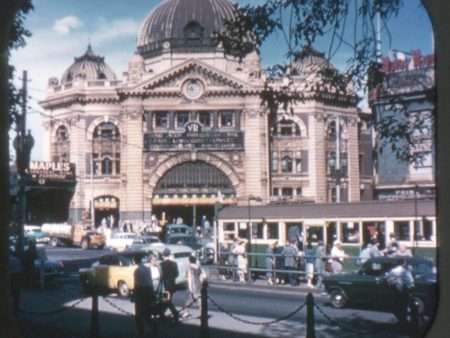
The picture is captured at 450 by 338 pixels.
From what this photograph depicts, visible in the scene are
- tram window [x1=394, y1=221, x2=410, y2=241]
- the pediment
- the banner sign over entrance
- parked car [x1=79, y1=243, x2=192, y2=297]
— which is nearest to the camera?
parked car [x1=79, y1=243, x2=192, y2=297]

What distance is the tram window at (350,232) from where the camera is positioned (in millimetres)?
15391

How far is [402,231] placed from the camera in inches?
484

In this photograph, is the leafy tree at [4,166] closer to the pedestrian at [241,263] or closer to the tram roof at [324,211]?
the pedestrian at [241,263]

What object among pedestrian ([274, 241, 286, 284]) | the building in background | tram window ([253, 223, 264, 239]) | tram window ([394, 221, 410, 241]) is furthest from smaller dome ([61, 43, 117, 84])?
tram window ([253, 223, 264, 239])

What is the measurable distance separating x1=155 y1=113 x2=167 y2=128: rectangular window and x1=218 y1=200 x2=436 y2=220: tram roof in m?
5.13

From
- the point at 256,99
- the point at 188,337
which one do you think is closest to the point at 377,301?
the point at 188,337

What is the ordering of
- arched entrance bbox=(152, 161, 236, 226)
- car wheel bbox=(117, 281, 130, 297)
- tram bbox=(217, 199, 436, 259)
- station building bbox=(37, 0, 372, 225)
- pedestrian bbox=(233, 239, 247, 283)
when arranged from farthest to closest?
1. arched entrance bbox=(152, 161, 236, 226)
2. pedestrian bbox=(233, 239, 247, 283)
3. tram bbox=(217, 199, 436, 259)
4. car wheel bbox=(117, 281, 130, 297)
5. station building bbox=(37, 0, 372, 225)

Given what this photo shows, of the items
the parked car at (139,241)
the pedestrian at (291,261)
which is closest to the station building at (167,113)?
the parked car at (139,241)

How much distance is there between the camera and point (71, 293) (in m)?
11.2

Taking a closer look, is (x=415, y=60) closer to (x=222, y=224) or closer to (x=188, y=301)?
(x=188, y=301)

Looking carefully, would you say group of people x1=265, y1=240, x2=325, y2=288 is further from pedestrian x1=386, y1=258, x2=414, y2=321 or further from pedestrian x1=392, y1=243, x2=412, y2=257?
pedestrian x1=386, y1=258, x2=414, y2=321

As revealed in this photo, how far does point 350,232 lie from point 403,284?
7.78 metres

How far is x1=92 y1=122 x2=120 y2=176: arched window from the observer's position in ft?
33.1

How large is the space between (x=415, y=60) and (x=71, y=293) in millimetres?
7504
